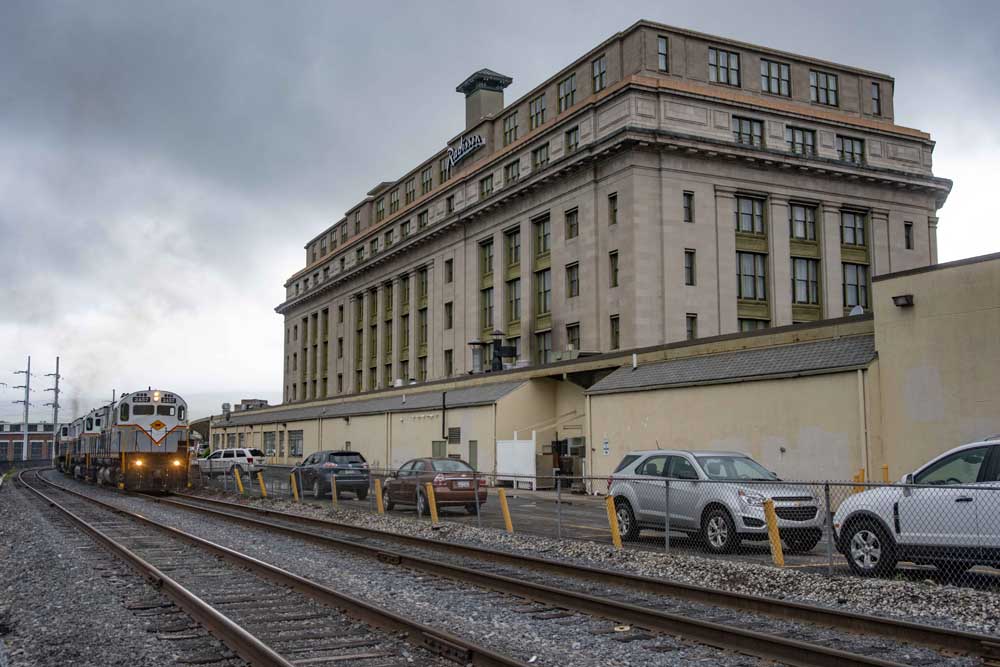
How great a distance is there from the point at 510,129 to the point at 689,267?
59.8ft

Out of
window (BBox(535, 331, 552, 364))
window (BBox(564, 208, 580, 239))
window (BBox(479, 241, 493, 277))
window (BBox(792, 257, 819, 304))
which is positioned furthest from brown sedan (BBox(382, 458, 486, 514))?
window (BBox(479, 241, 493, 277))

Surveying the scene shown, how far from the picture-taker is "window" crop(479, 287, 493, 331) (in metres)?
59.4

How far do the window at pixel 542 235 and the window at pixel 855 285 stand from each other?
57.4 feet

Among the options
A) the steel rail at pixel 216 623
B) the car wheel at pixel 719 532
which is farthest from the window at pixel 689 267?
the steel rail at pixel 216 623

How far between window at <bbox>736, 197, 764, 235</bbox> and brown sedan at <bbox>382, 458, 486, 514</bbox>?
3039cm

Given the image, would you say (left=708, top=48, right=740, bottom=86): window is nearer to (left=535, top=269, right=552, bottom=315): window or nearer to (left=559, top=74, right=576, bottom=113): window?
(left=559, top=74, right=576, bottom=113): window

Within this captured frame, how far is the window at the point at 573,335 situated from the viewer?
50312 mm

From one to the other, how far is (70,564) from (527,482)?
2468 cm

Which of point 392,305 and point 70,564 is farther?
point 392,305

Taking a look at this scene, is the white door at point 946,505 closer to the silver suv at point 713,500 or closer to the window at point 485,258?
the silver suv at point 713,500

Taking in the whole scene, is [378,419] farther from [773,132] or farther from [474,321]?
[773,132]

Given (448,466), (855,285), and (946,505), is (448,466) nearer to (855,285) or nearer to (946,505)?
(946,505)

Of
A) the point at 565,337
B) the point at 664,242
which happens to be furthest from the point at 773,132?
the point at 565,337

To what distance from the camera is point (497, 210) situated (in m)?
58.3
